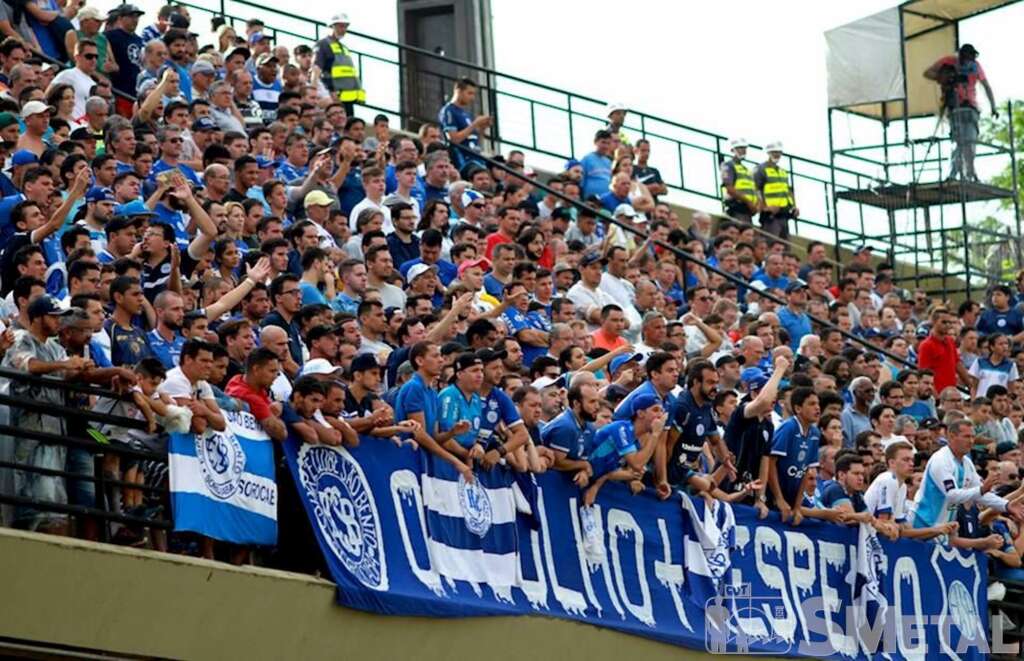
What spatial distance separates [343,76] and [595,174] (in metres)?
2.92

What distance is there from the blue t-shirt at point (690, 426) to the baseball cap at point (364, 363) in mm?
2570

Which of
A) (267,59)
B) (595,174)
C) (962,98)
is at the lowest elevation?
(595,174)

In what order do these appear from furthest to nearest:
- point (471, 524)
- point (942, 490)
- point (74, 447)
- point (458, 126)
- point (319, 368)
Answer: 1. point (458, 126)
2. point (942, 490)
3. point (471, 524)
4. point (319, 368)
5. point (74, 447)

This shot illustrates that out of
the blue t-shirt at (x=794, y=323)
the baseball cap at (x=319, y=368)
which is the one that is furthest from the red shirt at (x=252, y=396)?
the blue t-shirt at (x=794, y=323)

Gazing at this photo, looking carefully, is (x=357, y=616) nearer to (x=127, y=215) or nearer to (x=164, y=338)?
(x=164, y=338)

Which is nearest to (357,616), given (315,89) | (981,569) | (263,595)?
(263,595)

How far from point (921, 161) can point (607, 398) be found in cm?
1410

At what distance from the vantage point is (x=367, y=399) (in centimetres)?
1383

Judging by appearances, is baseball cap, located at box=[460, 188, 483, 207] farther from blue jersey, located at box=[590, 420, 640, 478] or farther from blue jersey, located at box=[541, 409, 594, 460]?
blue jersey, located at box=[541, 409, 594, 460]

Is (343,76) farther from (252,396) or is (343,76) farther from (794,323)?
(252,396)

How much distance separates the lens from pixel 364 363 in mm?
13727

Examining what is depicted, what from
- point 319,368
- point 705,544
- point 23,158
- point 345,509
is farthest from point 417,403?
point 23,158

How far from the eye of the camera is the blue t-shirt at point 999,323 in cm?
2445

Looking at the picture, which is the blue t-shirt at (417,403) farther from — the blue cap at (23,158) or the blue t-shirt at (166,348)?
the blue cap at (23,158)
